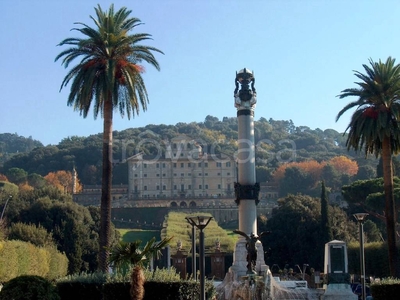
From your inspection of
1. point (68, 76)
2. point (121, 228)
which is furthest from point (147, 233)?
point (68, 76)

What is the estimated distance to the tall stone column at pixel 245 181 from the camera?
36.8 metres

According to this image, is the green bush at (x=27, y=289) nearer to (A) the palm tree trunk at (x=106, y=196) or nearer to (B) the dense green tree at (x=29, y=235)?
(A) the palm tree trunk at (x=106, y=196)

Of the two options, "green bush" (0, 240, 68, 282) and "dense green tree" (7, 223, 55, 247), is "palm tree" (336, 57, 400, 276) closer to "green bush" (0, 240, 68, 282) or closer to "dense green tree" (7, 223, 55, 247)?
"green bush" (0, 240, 68, 282)

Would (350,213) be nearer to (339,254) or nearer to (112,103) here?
(339,254)

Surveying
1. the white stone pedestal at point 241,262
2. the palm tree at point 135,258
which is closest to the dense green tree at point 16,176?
the white stone pedestal at point 241,262

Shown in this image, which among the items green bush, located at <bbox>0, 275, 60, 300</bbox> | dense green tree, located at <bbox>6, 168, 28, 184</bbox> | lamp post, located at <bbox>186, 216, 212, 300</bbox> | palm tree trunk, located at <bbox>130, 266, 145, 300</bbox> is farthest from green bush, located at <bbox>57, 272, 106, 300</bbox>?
dense green tree, located at <bbox>6, 168, 28, 184</bbox>

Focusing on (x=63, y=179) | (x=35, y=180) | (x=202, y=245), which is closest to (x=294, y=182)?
(x=63, y=179)

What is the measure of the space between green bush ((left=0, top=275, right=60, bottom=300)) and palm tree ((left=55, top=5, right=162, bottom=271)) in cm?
877

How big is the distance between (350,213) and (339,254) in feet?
133

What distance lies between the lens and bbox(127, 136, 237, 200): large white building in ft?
506

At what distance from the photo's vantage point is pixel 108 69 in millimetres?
30000

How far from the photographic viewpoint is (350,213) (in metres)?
75.1

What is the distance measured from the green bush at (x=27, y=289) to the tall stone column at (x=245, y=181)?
Result: 53.9 feet

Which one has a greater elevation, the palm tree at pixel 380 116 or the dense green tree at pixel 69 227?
→ the palm tree at pixel 380 116
